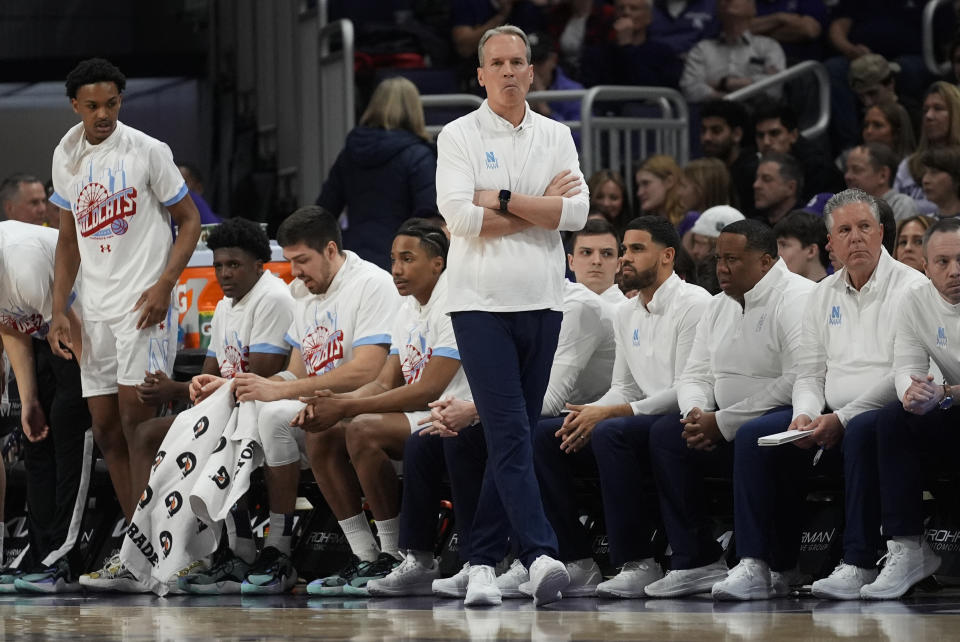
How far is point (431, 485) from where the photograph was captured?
6473 mm

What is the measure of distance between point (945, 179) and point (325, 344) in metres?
2.98

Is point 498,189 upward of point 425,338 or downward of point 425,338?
upward

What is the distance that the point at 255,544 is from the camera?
287 inches

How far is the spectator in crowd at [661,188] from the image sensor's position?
916cm

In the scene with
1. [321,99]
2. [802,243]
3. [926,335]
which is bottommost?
[926,335]

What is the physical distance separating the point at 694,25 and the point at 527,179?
6244 mm

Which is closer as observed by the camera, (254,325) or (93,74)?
(93,74)

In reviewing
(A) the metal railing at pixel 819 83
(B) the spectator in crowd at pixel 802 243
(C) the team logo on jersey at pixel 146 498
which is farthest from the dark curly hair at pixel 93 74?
(A) the metal railing at pixel 819 83

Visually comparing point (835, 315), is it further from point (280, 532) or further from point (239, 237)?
point (239, 237)

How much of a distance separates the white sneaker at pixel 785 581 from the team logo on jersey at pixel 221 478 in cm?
213

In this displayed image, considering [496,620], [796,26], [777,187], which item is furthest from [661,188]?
[496,620]

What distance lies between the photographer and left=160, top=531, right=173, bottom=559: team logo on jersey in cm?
673

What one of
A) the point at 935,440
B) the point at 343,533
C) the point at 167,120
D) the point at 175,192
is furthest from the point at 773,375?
the point at 167,120

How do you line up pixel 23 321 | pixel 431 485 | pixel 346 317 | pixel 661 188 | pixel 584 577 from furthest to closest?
1. pixel 661 188
2. pixel 23 321
3. pixel 346 317
4. pixel 431 485
5. pixel 584 577
